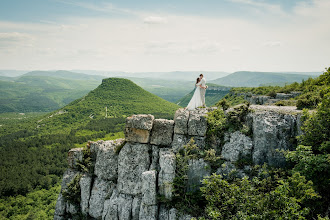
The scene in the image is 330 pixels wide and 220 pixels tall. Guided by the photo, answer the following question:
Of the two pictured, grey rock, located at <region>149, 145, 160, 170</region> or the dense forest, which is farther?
grey rock, located at <region>149, 145, 160, 170</region>

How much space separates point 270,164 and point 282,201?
4.82 metres

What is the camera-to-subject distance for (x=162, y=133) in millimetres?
16203

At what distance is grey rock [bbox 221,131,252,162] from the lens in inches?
568

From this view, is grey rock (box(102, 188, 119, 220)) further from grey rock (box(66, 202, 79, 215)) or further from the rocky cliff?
grey rock (box(66, 202, 79, 215))

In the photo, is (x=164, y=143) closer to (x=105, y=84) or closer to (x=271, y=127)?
(x=271, y=127)

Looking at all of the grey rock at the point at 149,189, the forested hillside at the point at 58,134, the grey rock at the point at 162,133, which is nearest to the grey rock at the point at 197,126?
the grey rock at the point at 162,133

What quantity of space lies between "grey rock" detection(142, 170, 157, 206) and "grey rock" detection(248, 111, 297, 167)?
714 centimetres

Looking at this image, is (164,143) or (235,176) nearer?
(235,176)

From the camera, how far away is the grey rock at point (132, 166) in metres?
15.8

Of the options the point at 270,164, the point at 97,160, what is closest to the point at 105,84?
the point at 97,160

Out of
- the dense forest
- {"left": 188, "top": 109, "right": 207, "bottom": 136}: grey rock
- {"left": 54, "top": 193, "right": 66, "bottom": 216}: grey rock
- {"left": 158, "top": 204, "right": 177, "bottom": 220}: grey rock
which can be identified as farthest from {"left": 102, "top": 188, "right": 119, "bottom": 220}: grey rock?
{"left": 188, "top": 109, "right": 207, "bottom": 136}: grey rock

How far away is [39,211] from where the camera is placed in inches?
1351

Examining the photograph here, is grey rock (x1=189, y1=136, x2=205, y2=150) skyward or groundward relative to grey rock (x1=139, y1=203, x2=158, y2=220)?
skyward

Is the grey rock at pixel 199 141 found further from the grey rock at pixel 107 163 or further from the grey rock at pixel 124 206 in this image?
the grey rock at pixel 124 206
